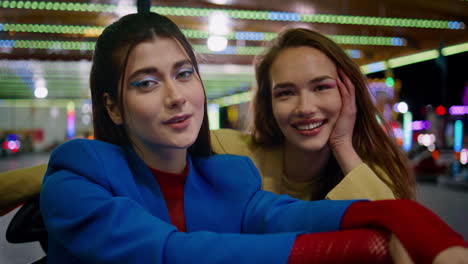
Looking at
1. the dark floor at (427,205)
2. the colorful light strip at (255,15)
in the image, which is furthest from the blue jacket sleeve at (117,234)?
the colorful light strip at (255,15)

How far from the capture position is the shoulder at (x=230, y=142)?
1.20m

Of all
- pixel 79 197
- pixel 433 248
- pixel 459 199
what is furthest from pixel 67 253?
pixel 459 199

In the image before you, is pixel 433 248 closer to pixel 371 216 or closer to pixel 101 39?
pixel 371 216

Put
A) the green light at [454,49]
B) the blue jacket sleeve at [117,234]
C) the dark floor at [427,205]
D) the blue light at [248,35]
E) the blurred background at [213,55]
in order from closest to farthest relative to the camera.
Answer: the blue jacket sleeve at [117,234], the dark floor at [427,205], the blurred background at [213,55], the green light at [454,49], the blue light at [248,35]

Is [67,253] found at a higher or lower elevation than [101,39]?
lower

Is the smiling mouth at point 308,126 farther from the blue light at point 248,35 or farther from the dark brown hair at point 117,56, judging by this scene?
the blue light at point 248,35

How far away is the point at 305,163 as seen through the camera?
122 centimetres

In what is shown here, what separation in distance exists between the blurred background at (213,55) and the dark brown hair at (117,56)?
10 cm

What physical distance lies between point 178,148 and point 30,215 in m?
0.37

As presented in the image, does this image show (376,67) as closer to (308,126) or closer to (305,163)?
(305,163)

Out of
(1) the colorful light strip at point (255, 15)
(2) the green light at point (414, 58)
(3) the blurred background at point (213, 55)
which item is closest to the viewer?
(3) the blurred background at point (213, 55)

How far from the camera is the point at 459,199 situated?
16.0 ft

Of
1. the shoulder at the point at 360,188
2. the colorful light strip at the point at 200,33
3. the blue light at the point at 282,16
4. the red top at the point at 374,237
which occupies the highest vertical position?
the blue light at the point at 282,16

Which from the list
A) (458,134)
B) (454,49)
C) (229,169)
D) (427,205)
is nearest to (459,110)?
(458,134)
